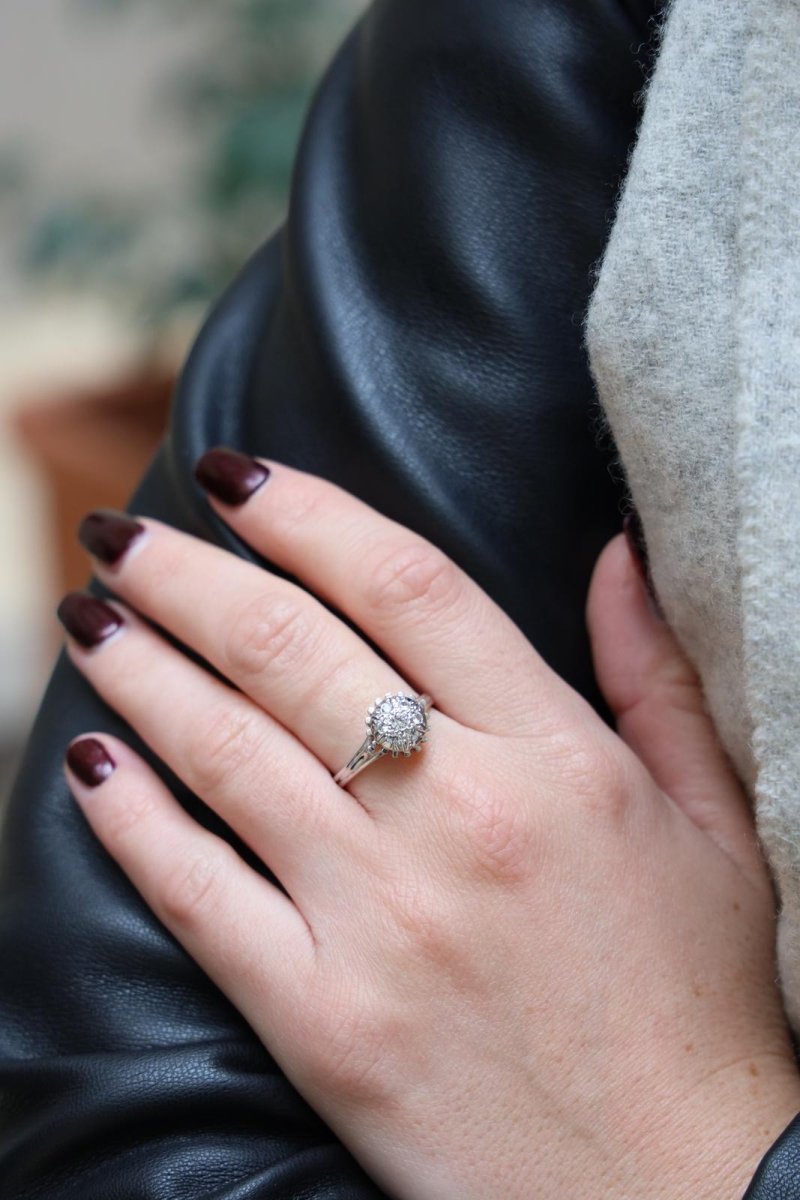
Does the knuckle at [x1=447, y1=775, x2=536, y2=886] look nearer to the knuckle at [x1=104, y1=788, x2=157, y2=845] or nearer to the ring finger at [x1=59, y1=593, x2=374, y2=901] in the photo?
the ring finger at [x1=59, y1=593, x2=374, y2=901]

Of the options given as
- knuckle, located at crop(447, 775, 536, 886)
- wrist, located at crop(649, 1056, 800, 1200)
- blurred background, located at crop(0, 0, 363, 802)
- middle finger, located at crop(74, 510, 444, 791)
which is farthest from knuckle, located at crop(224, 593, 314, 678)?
blurred background, located at crop(0, 0, 363, 802)

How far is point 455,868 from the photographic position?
0.53 meters

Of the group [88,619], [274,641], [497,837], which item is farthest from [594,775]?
[88,619]

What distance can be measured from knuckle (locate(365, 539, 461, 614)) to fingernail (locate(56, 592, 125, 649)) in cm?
15

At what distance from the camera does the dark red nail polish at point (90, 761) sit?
24.0 inches

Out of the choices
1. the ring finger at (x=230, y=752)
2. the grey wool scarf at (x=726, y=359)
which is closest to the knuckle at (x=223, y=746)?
the ring finger at (x=230, y=752)

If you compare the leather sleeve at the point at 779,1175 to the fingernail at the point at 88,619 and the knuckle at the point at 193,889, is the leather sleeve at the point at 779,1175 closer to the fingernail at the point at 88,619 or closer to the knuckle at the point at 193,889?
the knuckle at the point at 193,889

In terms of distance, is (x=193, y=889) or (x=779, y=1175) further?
(x=193, y=889)

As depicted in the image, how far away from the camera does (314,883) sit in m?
0.55

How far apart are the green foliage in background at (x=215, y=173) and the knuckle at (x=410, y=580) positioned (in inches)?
45.2

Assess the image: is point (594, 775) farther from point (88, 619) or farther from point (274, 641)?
point (88, 619)

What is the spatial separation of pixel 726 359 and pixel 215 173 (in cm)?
134

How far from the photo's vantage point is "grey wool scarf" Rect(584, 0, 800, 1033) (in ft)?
1.54

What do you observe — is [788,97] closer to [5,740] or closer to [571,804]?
[571,804]
